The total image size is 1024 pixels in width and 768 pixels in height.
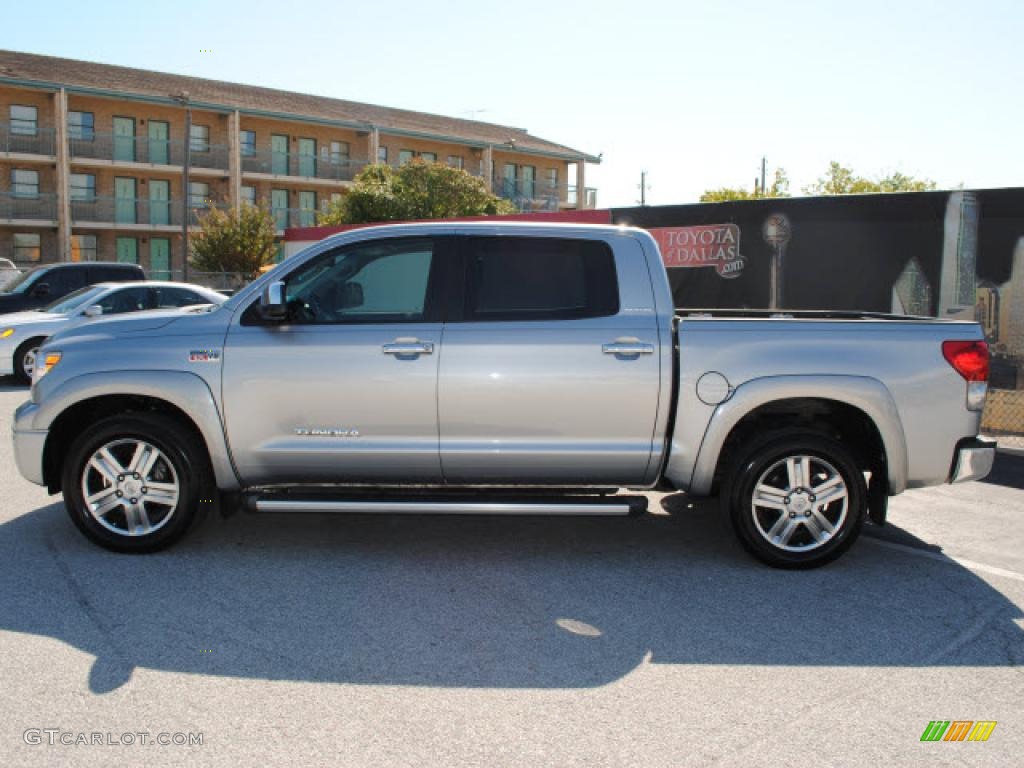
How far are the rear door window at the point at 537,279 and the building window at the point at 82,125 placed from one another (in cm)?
4209

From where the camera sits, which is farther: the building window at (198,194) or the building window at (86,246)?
the building window at (198,194)

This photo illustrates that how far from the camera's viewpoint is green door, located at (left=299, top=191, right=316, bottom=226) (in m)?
49.1

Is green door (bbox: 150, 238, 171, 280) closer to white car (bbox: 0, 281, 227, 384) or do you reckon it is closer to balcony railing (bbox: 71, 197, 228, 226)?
balcony railing (bbox: 71, 197, 228, 226)

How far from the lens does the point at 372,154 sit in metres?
50.1

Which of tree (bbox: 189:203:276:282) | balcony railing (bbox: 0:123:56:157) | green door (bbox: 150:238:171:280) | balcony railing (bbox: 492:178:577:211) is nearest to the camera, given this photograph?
balcony railing (bbox: 0:123:56:157)

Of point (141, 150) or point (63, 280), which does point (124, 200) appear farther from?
point (63, 280)

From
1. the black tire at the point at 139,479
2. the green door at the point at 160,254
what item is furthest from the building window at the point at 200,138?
the black tire at the point at 139,479

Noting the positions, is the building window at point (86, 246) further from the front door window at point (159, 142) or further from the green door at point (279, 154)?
the green door at point (279, 154)

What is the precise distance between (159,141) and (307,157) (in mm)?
7668

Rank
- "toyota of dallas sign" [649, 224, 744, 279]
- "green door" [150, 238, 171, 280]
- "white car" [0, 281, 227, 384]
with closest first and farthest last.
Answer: "toyota of dallas sign" [649, 224, 744, 279] → "white car" [0, 281, 227, 384] → "green door" [150, 238, 171, 280]

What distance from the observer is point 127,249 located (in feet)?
144

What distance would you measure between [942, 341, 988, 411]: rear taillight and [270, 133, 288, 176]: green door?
150ft

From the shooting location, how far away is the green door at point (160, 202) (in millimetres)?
43719

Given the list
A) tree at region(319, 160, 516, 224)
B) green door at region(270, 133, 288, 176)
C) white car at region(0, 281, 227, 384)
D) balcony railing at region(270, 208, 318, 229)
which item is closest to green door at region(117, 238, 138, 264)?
balcony railing at region(270, 208, 318, 229)
